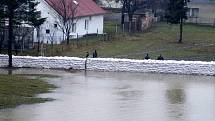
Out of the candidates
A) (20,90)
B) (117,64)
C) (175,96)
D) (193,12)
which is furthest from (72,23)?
(175,96)

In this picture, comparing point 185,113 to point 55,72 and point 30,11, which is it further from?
point 30,11

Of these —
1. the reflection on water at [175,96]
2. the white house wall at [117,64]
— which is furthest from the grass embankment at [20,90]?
the reflection on water at [175,96]

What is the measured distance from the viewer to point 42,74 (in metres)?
41.1

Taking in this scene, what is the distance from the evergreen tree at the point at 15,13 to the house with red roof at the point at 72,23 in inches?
391

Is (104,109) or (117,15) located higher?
(117,15)

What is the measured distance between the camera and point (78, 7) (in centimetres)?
6328

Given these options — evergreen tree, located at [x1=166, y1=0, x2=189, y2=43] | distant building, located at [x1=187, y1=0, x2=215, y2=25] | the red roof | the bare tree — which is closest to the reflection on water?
the bare tree

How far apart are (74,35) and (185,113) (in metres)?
34.7

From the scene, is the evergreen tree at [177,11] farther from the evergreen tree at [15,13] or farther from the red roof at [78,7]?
the evergreen tree at [15,13]

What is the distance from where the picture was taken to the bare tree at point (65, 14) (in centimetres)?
5792

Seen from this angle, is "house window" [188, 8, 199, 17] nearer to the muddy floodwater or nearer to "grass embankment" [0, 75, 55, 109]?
the muddy floodwater

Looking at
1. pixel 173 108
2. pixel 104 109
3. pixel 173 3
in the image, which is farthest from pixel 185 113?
pixel 173 3

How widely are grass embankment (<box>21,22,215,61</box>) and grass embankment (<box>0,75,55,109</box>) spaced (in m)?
13.0

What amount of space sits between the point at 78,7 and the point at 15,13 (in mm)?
18337
